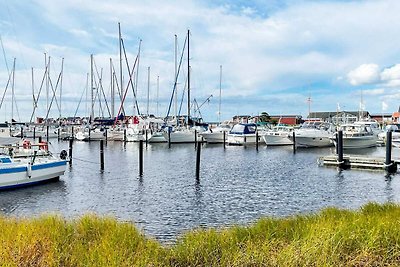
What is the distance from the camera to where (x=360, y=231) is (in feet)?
32.2

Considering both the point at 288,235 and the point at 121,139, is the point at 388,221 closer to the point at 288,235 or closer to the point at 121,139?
the point at 288,235

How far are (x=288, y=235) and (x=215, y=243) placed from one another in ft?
6.67

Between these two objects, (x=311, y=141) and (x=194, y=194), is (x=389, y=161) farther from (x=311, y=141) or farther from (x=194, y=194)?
(x=311, y=141)

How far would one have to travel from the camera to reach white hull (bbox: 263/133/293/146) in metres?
63.9

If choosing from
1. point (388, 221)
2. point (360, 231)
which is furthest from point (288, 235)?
point (388, 221)

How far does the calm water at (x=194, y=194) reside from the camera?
64.7 feet

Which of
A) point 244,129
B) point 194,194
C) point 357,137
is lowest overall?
point 194,194

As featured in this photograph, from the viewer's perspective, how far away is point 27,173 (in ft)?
85.8

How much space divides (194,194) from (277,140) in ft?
135

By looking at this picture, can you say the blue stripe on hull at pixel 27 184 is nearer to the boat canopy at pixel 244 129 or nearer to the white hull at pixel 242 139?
the white hull at pixel 242 139

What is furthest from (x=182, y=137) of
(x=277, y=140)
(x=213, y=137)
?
(x=277, y=140)

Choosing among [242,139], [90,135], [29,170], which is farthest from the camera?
[90,135]

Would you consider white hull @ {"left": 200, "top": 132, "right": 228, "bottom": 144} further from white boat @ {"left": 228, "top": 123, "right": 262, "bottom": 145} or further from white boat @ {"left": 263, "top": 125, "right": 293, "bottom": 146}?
white boat @ {"left": 263, "top": 125, "right": 293, "bottom": 146}

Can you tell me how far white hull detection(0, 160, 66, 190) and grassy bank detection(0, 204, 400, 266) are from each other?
1513 cm
